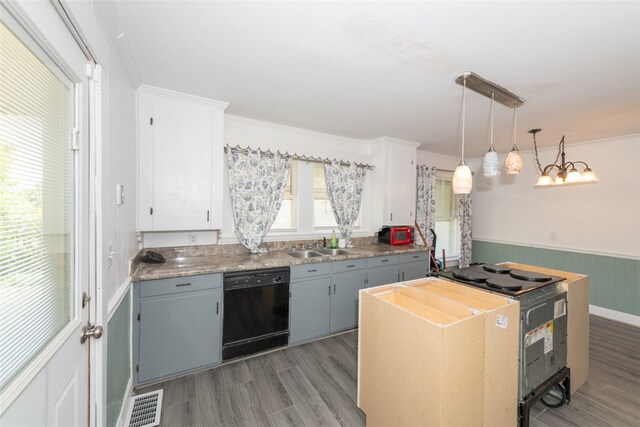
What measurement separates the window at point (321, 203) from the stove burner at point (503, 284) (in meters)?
2.23

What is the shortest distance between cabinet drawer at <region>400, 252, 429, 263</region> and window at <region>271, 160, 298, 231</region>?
1.53 m

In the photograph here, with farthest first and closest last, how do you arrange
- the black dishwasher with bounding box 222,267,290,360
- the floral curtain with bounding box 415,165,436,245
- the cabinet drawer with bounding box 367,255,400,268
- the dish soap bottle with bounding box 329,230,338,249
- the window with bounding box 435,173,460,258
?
1. the window with bounding box 435,173,460,258
2. the floral curtain with bounding box 415,165,436,245
3. the dish soap bottle with bounding box 329,230,338,249
4. the cabinet drawer with bounding box 367,255,400,268
5. the black dishwasher with bounding box 222,267,290,360

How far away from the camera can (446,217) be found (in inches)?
203

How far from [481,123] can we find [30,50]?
3.59 metres

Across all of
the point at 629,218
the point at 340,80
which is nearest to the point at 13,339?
the point at 340,80

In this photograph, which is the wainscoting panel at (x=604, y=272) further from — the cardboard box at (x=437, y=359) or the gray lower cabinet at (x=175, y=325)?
the gray lower cabinet at (x=175, y=325)

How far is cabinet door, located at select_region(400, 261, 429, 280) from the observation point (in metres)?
3.55

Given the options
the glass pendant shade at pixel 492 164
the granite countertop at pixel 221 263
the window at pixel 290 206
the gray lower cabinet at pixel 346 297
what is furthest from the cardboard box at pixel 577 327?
the window at pixel 290 206

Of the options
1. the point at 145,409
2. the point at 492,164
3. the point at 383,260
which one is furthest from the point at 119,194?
the point at 383,260

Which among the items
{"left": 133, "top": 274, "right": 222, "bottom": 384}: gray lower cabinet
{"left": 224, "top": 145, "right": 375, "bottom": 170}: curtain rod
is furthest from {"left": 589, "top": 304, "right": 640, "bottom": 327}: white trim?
{"left": 133, "top": 274, "right": 222, "bottom": 384}: gray lower cabinet

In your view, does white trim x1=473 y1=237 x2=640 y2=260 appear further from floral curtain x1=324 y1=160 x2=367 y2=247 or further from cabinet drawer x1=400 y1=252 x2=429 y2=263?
floral curtain x1=324 y1=160 x2=367 y2=247

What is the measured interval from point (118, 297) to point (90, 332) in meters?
0.48

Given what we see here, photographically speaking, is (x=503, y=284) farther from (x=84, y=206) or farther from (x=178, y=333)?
(x=178, y=333)

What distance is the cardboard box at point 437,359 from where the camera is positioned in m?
1.28
